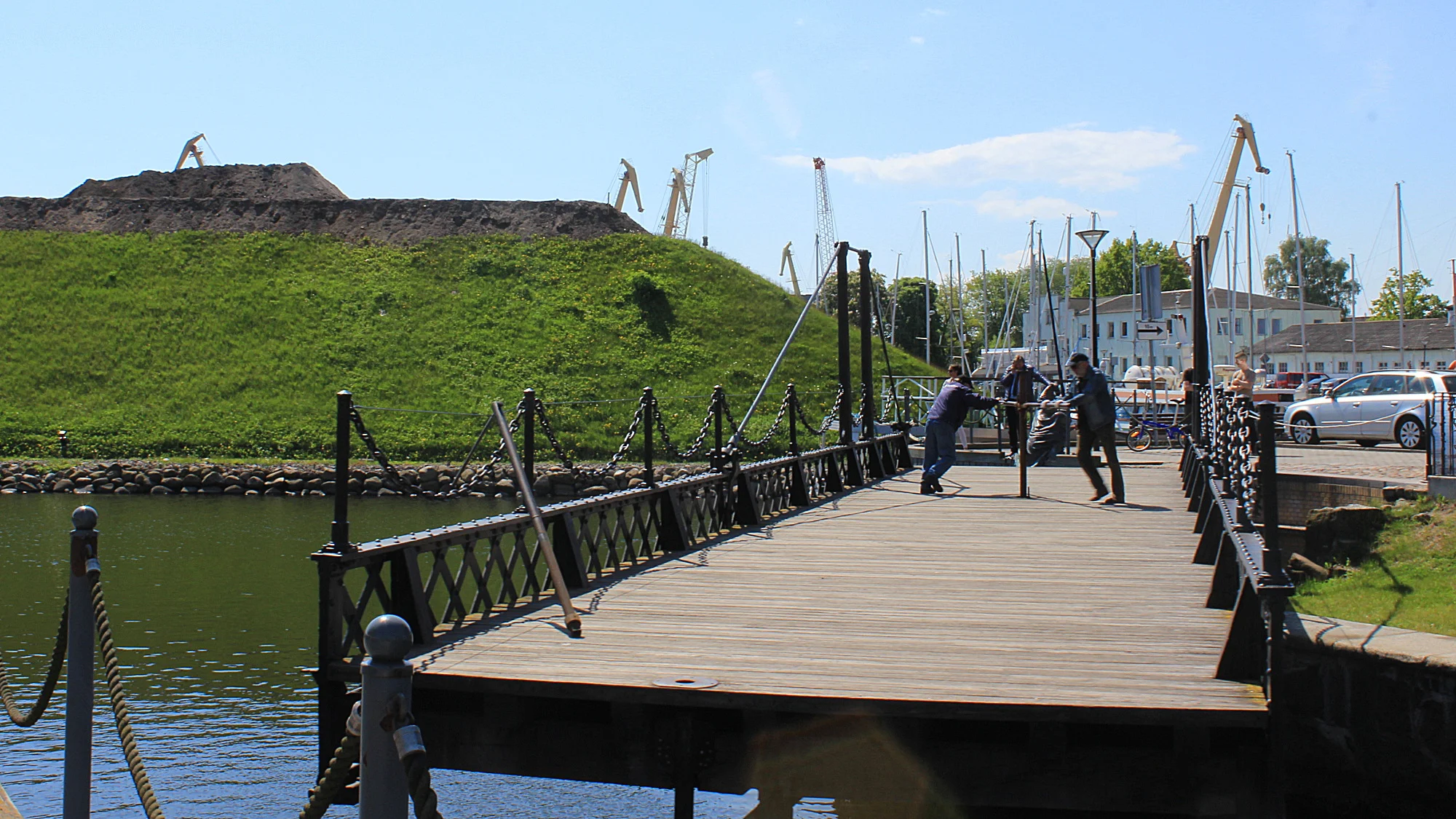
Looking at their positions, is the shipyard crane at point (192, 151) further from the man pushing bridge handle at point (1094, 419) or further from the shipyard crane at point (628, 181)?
the man pushing bridge handle at point (1094, 419)

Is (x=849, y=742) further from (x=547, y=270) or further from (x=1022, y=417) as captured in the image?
(x=547, y=270)

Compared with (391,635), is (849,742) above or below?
below

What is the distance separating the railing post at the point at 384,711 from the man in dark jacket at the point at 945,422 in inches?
554

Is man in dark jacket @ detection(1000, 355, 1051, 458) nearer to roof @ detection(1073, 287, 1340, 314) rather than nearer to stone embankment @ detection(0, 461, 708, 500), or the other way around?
stone embankment @ detection(0, 461, 708, 500)

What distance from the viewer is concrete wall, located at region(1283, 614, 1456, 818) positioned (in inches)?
303

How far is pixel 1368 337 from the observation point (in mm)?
82625

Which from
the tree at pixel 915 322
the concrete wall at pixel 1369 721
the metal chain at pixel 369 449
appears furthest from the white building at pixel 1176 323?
the metal chain at pixel 369 449

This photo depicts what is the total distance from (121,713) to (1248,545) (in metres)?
5.70

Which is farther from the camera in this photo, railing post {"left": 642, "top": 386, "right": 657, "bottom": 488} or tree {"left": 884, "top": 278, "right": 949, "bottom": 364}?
tree {"left": 884, "top": 278, "right": 949, "bottom": 364}

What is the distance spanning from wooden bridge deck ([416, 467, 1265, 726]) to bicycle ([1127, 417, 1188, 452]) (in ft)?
57.3

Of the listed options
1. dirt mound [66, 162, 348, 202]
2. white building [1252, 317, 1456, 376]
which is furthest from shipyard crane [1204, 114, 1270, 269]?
dirt mound [66, 162, 348, 202]

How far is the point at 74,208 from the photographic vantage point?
5656cm

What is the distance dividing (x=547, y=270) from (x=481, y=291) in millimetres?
3251

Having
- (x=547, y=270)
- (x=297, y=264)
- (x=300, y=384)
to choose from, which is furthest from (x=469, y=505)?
(x=297, y=264)
